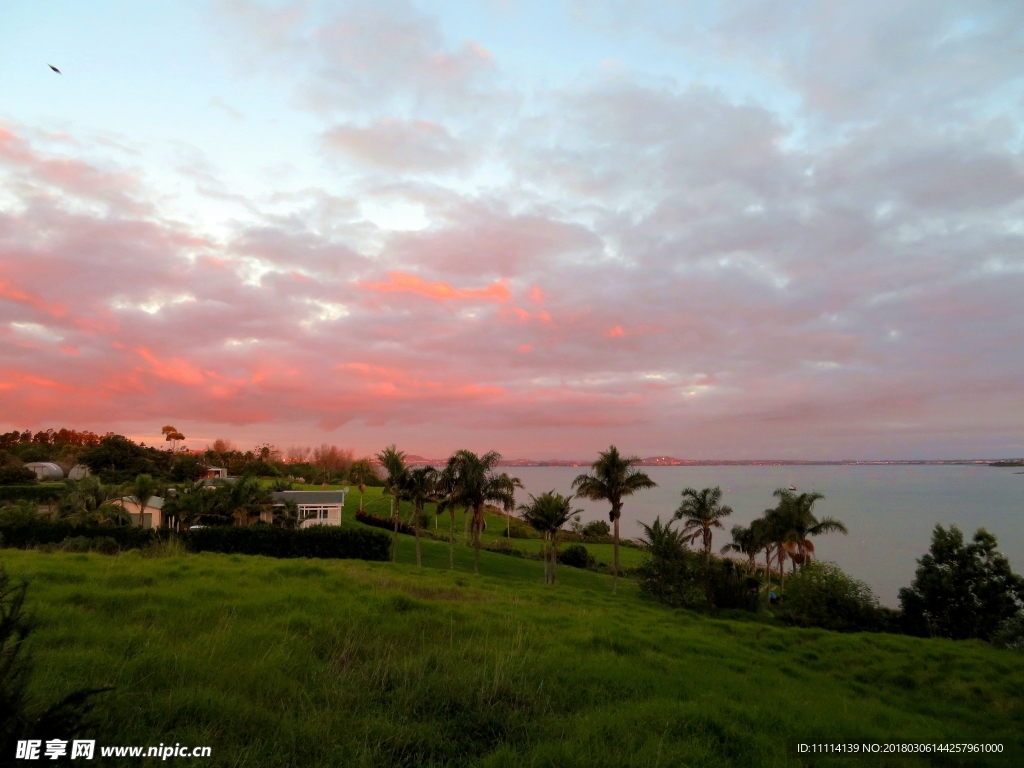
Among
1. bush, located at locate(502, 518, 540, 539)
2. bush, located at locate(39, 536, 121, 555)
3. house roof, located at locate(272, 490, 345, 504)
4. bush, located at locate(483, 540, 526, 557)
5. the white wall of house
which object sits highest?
bush, located at locate(39, 536, 121, 555)

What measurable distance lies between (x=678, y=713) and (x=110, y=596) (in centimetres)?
1088

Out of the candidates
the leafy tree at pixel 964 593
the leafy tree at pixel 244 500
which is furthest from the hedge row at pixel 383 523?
the leafy tree at pixel 964 593

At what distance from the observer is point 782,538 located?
5534 centimetres

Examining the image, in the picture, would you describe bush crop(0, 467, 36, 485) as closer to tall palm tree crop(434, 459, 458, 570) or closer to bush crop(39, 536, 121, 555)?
bush crop(39, 536, 121, 555)

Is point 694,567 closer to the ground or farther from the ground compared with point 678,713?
closer to the ground

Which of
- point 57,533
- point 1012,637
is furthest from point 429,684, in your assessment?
point 1012,637

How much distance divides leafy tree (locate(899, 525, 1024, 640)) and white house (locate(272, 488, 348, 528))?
163 feet

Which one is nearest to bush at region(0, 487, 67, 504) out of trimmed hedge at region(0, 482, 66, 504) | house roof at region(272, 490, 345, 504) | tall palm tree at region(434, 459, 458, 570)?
trimmed hedge at region(0, 482, 66, 504)

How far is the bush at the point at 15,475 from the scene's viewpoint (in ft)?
234

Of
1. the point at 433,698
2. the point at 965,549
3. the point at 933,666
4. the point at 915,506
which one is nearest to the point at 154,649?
the point at 433,698

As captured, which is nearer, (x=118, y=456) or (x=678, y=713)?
(x=678, y=713)

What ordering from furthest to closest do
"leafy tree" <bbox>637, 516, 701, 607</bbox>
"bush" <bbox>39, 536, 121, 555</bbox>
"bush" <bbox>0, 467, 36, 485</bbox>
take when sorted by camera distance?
"bush" <bbox>0, 467, 36, 485</bbox> < "leafy tree" <bbox>637, 516, 701, 607</bbox> < "bush" <bbox>39, 536, 121, 555</bbox>

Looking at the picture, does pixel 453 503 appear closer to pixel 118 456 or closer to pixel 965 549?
pixel 965 549

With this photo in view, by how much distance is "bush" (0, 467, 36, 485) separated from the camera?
71.4 m
